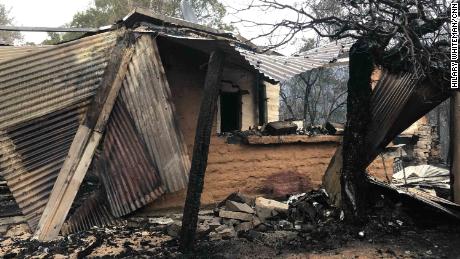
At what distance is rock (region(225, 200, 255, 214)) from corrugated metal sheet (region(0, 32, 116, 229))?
97.0 inches

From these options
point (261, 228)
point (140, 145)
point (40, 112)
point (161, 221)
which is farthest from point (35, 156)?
point (261, 228)

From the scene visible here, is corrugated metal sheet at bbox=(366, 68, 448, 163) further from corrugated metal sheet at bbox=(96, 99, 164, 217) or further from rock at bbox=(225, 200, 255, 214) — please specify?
corrugated metal sheet at bbox=(96, 99, 164, 217)

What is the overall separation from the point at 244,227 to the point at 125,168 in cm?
190

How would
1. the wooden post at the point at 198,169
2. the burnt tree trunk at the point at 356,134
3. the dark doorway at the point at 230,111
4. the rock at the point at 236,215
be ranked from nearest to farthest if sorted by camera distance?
the wooden post at the point at 198,169 → the burnt tree trunk at the point at 356,134 → the rock at the point at 236,215 → the dark doorway at the point at 230,111

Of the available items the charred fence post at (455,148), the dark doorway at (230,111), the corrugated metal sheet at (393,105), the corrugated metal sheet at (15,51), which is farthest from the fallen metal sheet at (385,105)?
the corrugated metal sheet at (15,51)

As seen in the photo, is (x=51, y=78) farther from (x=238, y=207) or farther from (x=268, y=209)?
(x=268, y=209)

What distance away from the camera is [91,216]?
542cm

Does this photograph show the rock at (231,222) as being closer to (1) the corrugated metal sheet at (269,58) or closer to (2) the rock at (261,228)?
(2) the rock at (261,228)

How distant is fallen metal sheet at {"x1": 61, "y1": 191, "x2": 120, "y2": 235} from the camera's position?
17.2 feet

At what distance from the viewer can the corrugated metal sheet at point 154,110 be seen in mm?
5656

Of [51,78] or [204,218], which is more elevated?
[51,78]

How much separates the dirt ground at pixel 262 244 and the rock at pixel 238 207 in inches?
20.0

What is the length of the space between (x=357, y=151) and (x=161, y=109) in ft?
9.40

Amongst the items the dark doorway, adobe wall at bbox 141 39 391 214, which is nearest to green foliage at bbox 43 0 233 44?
the dark doorway
